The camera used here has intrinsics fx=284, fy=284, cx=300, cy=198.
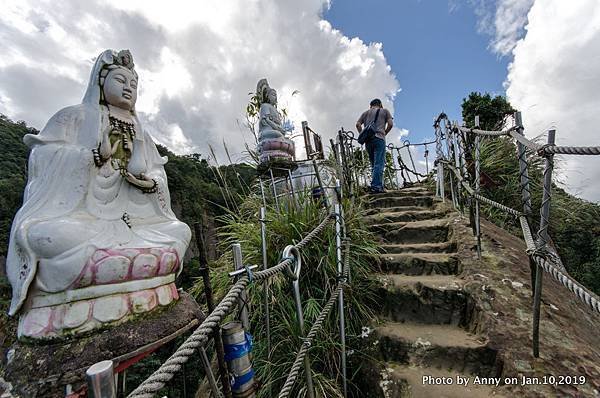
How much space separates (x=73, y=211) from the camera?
1781mm

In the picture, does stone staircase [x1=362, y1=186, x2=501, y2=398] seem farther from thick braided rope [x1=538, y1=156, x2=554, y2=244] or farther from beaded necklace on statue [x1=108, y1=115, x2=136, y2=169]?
beaded necklace on statue [x1=108, y1=115, x2=136, y2=169]

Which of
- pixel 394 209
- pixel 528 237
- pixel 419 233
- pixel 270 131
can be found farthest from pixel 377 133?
pixel 528 237

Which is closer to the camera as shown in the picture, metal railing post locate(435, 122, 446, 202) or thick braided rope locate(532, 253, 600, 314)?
thick braided rope locate(532, 253, 600, 314)

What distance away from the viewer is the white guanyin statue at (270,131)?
4.24 m

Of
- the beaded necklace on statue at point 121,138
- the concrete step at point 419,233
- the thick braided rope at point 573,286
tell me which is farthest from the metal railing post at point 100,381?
the concrete step at point 419,233

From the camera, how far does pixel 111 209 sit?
1.95m

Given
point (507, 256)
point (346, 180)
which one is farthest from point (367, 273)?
point (346, 180)

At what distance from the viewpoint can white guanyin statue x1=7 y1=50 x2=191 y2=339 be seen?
1.52 m

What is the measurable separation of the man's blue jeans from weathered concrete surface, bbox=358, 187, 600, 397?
1954mm

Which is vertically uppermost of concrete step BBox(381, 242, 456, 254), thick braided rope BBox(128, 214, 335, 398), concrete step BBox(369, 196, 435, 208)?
concrete step BBox(369, 196, 435, 208)

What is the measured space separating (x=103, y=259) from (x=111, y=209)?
479 mm

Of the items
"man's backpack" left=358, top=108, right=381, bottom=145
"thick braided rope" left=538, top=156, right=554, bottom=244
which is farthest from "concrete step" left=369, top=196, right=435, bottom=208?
"thick braided rope" left=538, top=156, right=554, bottom=244

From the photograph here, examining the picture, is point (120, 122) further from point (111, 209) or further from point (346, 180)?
point (346, 180)

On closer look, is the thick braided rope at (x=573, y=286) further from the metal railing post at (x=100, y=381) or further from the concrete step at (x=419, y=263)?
the metal railing post at (x=100, y=381)
